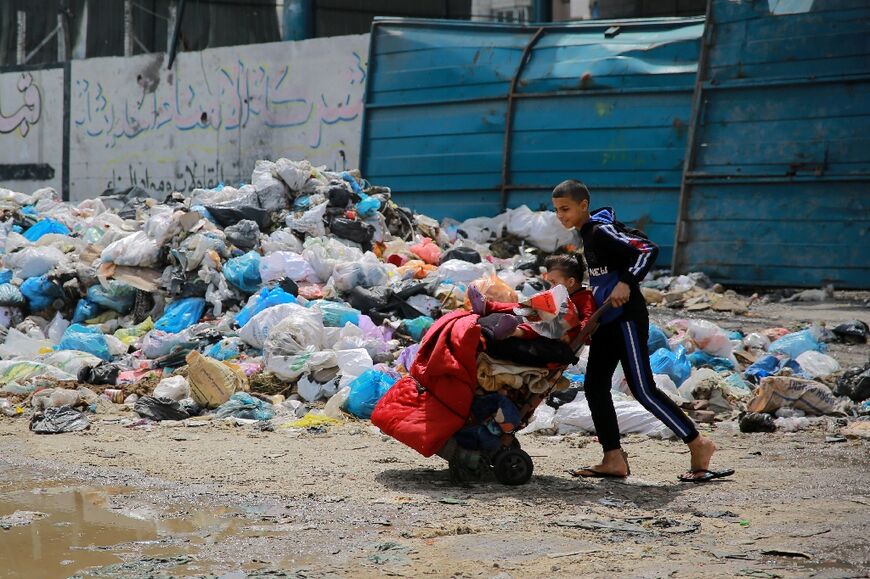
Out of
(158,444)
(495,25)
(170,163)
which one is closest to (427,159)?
(495,25)

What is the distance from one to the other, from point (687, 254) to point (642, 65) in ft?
7.01

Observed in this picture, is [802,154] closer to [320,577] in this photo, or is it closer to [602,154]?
[602,154]

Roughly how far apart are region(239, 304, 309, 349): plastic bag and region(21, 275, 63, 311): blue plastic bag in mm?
2224

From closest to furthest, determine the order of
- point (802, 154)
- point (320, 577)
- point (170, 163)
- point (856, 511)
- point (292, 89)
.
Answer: point (320, 577), point (856, 511), point (802, 154), point (292, 89), point (170, 163)

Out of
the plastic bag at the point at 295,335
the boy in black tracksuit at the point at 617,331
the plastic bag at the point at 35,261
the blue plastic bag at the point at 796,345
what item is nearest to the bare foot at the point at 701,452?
the boy in black tracksuit at the point at 617,331

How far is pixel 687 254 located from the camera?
1127 centimetres

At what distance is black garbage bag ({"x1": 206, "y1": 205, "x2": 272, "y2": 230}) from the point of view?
970 centimetres

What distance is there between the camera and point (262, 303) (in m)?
8.19

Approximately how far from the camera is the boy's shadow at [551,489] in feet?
14.5

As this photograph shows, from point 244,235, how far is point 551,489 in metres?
5.28

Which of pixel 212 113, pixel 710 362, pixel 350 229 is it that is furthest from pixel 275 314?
pixel 212 113

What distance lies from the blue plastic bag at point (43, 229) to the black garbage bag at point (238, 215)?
2.08 m

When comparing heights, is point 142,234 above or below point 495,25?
below

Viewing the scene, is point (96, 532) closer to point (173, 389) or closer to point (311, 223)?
point (173, 389)
